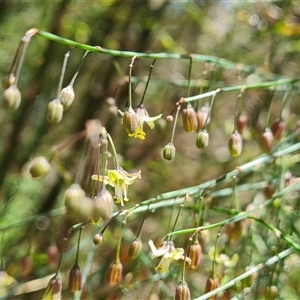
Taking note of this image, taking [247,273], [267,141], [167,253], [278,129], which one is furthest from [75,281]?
[278,129]

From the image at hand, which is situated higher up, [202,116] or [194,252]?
[202,116]

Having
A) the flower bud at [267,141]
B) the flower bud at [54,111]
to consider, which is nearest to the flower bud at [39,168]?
the flower bud at [54,111]

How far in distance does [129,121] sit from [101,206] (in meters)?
0.26

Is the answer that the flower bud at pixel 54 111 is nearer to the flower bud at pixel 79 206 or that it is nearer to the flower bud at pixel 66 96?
the flower bud at pixel 66 96

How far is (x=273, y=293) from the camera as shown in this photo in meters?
1.76

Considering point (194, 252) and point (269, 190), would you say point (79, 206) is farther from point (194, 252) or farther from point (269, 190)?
point (269, 190)

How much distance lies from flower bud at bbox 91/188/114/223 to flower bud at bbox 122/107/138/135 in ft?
0.65

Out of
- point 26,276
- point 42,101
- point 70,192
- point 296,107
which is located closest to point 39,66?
point 42,101

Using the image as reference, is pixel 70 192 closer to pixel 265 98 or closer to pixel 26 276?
pixel 26 276

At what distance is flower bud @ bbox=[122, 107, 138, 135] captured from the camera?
64.4 inches

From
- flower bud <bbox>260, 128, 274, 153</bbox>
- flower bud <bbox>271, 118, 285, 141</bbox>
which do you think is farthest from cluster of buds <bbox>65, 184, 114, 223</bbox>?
flower bud <bbox>271, 118, 285, 141</bbox>

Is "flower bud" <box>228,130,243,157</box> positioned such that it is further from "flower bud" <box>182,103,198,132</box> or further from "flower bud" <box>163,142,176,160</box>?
"flower bud" <box>163,142,176,160</box>

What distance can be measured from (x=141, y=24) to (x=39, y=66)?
81 centimetres

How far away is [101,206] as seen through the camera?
1551 mm
